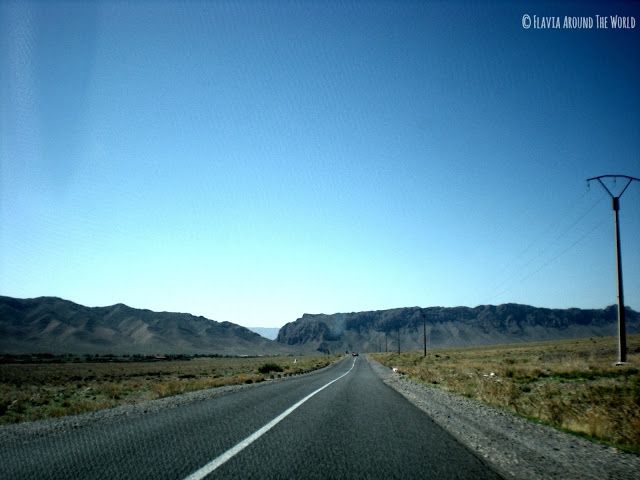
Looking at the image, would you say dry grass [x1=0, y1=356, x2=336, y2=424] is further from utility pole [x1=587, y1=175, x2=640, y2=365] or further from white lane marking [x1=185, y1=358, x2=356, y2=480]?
utility pole [x1=587, y1=175, x2=640, y2=365]

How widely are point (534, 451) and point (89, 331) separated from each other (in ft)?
592

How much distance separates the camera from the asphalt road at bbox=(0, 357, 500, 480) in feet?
17.4

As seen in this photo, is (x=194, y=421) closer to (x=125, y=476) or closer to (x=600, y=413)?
(x=125, y=476)

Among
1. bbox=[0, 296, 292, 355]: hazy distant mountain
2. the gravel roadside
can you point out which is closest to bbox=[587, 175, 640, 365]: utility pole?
the gravel roadside

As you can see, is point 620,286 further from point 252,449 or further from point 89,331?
point 89,331

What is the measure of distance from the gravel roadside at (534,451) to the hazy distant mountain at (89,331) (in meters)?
148

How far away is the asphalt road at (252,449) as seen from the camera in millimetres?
5312

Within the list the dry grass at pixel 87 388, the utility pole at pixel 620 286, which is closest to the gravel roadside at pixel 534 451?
the dry grass at pixel 87 388

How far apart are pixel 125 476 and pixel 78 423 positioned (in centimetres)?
656

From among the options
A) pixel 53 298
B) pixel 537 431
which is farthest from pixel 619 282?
pixel 53 298

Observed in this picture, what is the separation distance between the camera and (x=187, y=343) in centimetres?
17912

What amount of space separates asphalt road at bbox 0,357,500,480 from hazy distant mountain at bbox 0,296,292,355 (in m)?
145

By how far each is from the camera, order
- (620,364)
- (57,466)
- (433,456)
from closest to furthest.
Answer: (57,466), (433,456), (620,364)

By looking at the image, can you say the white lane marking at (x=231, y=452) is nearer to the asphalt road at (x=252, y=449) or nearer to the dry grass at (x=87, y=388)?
the asphalt road at (x=252, y=449)
